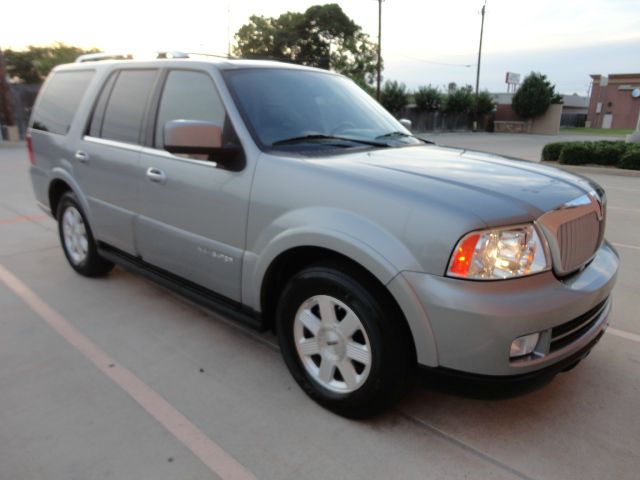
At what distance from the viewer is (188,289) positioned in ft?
11.0

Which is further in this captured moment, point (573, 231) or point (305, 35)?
point (305, 35)

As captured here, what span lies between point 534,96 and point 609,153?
123 feet

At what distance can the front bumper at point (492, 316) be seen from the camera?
2033mm

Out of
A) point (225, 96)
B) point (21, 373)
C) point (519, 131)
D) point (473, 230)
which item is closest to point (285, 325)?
point (473, 230)

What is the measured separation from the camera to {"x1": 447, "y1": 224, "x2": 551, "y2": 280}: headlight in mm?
2062

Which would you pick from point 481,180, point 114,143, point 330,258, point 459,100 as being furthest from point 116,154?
point 459,100

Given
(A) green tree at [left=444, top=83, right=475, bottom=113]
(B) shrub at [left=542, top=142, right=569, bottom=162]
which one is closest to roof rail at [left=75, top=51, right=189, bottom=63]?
(B) shrub at [left=542, top=142, right=569, bottom=162]

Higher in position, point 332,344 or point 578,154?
point 332,344

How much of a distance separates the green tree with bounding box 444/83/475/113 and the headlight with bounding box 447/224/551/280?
4312 cm

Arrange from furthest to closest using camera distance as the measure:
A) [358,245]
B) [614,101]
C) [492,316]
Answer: [614,101] → [358,245] → [492,316]

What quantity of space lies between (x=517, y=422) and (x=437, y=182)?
135 cm

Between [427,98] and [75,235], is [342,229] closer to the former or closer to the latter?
[75,235]

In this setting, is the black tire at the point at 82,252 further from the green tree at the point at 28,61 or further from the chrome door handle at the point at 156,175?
the green tree at the point at 28,61

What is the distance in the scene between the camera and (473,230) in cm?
204
